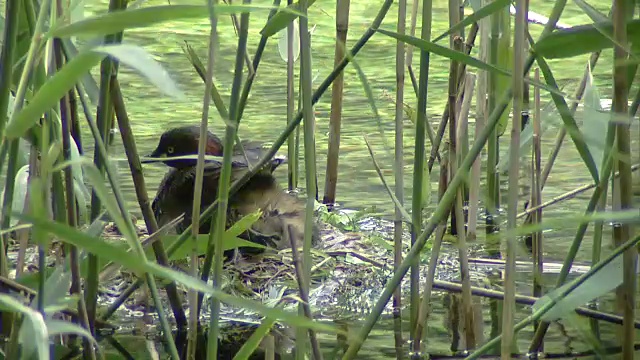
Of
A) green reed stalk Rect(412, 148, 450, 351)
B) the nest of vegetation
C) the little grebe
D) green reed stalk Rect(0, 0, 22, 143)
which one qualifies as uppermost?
green reed stalk Rect(0, 0, 22, 143)

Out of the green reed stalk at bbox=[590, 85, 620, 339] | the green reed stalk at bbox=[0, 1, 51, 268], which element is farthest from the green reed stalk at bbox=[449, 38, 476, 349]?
the green reed stalk at bbox=[0, 1, 51, 268]

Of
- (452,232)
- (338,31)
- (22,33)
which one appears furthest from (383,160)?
(22,33)

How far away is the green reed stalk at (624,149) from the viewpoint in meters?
1.51

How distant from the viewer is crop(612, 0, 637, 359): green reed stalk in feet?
4.96

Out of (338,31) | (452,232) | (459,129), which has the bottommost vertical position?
(452,232)

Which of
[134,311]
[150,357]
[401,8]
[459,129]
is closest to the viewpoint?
[401,8]

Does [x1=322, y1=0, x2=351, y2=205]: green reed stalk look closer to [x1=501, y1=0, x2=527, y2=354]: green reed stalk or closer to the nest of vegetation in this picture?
the nest of vegetation

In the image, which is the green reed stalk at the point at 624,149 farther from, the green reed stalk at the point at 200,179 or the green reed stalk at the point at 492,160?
the green reed stalk at the point at 200,179

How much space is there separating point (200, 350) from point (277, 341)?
18 cm

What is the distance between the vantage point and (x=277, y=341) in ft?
8.16

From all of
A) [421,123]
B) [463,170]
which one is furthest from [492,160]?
[463,170]

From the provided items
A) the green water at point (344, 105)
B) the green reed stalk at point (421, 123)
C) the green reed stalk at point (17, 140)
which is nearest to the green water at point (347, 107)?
the green water at point (344, 105)

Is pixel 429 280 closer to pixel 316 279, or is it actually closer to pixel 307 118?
pixel 307 118

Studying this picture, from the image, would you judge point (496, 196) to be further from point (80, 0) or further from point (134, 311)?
point (80, 0)
